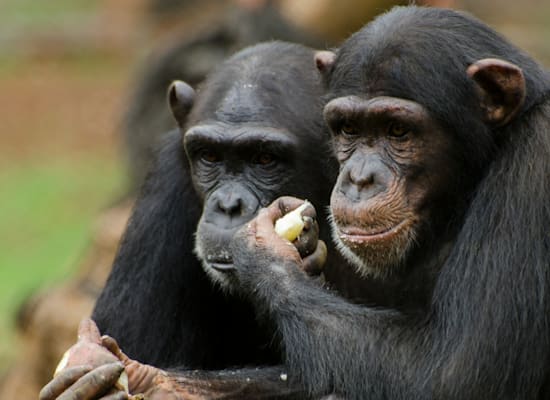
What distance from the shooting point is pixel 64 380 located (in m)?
5.98

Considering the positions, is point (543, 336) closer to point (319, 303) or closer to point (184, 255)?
point (319, 303)

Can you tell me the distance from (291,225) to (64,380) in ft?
4.35

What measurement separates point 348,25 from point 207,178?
7447 mm

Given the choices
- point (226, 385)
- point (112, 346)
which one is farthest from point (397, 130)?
point (112, 346)

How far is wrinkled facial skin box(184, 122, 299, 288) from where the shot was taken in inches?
265

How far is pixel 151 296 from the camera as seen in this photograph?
290 inches

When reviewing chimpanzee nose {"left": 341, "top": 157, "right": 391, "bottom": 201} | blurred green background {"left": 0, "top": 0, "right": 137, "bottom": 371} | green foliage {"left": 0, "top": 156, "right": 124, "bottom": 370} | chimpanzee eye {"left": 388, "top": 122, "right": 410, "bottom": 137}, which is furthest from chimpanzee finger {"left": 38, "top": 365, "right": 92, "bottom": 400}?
green foliage {"left": 0, "top": 156, "right": 124, "bottom": 370}

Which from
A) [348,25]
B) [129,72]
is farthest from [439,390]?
[129,72]

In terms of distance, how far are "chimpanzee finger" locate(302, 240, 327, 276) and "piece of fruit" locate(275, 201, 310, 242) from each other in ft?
0.46

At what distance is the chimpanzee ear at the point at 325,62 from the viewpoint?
21.8ft

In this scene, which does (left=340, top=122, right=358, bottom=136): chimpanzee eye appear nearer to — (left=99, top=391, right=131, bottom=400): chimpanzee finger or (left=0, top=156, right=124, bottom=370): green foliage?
(left=99, top=391, right=131, bottom=400): chimpanzee finger

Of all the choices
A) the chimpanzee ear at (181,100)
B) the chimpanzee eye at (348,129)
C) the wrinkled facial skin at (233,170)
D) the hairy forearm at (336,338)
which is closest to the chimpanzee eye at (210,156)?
the wrinkled facial skin at (233,170)

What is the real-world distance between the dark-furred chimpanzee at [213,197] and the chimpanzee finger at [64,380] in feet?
3.42

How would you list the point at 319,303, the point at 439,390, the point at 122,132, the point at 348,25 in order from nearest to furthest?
the point at 439,390 < the point at 319,303 < the point at 348,25 < the point at 122,132
